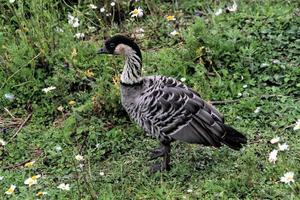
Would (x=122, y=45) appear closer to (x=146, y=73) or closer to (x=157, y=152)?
(x=157, y=152)

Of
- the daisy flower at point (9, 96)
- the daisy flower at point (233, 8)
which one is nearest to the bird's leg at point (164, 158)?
the daisy flower at point (9, 96)

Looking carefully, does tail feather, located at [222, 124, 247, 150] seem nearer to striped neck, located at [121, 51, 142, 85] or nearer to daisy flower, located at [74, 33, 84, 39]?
striped neck, located at [121, 51, 142, 85]

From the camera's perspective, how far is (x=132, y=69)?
4906 millimetres

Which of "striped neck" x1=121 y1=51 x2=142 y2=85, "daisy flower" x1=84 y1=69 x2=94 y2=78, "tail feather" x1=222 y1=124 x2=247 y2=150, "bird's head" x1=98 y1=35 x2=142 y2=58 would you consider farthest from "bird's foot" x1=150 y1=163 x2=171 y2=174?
"daisy flower" x1=84 y1=69 x2=94 y2=78

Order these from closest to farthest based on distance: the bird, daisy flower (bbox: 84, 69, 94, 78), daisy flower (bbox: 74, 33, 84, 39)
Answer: the bird, daisy flower (bbox: 84, 69, 94, 78), daisy flower (bbox: 74, 33, 84, 39)

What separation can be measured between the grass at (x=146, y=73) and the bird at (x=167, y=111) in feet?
0.85

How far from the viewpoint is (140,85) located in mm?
4922

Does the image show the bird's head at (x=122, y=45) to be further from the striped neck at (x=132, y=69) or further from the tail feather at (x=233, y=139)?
the tail feather at (x=233, y=139)

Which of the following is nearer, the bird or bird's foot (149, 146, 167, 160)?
the bird

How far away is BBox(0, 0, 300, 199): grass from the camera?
15.6 feet

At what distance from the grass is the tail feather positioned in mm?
134

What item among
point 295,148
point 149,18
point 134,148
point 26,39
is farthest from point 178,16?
point 295,148

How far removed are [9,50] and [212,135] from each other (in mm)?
2628

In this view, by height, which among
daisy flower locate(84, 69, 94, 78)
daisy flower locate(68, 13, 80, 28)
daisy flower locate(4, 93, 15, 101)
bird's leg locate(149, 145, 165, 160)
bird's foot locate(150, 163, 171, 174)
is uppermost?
daisy flower locate(68, 13, 80, 28)
